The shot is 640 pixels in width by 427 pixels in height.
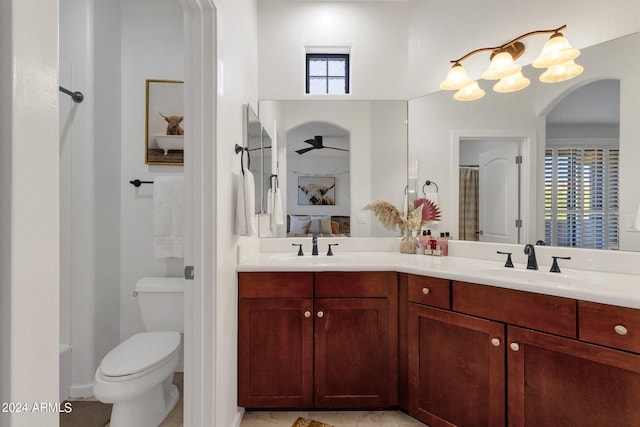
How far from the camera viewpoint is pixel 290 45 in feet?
8.21

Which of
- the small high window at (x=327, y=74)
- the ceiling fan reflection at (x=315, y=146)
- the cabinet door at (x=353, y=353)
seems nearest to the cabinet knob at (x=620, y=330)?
the cabinet door at (x=353, y=353)

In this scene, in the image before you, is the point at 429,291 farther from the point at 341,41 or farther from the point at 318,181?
the point at 341,41

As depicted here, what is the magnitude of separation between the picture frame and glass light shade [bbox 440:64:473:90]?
1.01m

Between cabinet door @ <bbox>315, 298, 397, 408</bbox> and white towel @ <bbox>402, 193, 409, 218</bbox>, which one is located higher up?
white towel @ <bbox>402, 193, 409, 218</bbox>

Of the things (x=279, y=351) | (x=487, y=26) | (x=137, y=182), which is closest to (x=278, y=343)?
(x=279, y=351)

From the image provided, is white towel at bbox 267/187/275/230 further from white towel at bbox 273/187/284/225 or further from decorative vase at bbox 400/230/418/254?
decorative vase at bbox 400/230/418/254

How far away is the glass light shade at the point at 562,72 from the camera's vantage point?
1.73 metres

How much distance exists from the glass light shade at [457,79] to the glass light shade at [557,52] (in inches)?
16.7

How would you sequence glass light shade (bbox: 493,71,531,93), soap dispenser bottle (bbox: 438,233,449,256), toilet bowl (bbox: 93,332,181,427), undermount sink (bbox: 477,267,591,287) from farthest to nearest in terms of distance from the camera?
soap dispenser bottle (bbox: 438,233,449,256) < glass light shade (bbox: 493,71,531,93) < toilet bowl (bbox: 93,332,181,427) < undermount sink (bbox: 477,267,591,287)

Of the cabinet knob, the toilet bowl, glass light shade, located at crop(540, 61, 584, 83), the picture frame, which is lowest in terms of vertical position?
the toilet bowl

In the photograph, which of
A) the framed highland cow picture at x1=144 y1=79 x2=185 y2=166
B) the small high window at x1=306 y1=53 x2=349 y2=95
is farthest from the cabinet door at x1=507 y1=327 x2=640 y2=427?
the framed highland cow picture at x1=144 y1=79 x2=185 y2=166

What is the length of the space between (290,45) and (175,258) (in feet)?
5.92

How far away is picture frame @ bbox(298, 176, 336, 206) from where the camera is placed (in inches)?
96.3

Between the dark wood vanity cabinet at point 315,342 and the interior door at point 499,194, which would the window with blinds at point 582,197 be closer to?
the interior door at point 499,194
